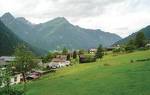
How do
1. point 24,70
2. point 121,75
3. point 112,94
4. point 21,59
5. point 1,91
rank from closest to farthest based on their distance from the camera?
point 1,91, point 112,94, point 121,75, point 21,59, point 24,70

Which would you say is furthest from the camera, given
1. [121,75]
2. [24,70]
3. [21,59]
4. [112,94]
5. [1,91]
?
[24,70]

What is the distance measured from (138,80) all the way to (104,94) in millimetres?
12272

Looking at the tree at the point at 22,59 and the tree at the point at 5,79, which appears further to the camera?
the tree at the point at 22,59

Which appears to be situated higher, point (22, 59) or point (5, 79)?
point (22, 59)

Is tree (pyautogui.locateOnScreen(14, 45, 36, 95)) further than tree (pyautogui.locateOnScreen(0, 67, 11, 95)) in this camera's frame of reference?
Yes

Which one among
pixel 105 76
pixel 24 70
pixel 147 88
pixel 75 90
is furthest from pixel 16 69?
pixel 147 88

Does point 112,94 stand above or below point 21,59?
below

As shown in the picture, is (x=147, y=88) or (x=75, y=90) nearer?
(x=147, y=88)

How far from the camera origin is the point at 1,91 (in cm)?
4753

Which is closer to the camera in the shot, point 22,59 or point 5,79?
point 5,79

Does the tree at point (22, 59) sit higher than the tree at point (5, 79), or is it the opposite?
the tree at point (22, 59)

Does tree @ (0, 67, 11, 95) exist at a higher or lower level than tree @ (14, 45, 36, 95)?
lower

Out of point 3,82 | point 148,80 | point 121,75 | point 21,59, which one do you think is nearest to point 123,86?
point 148,80

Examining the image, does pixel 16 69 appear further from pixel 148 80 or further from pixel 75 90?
pixel 148 80
